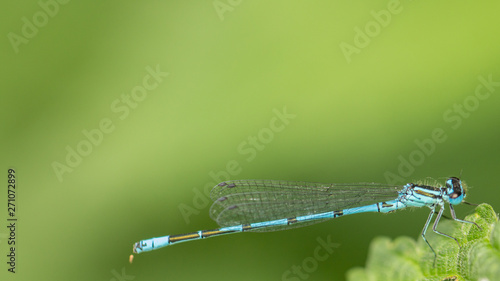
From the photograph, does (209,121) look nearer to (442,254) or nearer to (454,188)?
(454,188)

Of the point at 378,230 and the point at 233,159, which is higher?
the point at 233,159

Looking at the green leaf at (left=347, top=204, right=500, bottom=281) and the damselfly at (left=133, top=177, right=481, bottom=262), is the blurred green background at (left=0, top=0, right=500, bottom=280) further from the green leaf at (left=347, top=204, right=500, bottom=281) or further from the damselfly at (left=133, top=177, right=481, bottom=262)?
the green leaf at (left=347, top=204, right=500, bottom=281)

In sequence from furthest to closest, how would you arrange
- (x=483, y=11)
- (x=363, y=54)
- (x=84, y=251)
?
(x=84, y=251), (x=363, y=54), (x=483, y=11)

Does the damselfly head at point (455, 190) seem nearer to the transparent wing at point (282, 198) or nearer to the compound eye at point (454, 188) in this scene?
the compound eye at point (454, 188)

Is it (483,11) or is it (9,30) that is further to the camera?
(9,30)

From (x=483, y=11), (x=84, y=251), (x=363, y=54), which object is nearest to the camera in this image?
(x=483, y=11)

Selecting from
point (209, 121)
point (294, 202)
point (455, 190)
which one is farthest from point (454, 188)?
point (209, 121)

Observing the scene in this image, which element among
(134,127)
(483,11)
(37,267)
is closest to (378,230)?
(483,11)

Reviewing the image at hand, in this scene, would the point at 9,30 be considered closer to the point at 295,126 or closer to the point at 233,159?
the point at 233,159
